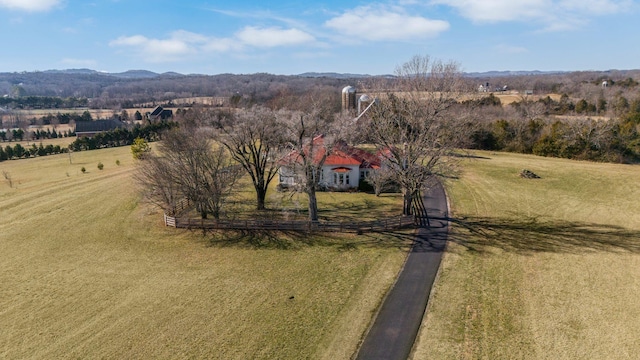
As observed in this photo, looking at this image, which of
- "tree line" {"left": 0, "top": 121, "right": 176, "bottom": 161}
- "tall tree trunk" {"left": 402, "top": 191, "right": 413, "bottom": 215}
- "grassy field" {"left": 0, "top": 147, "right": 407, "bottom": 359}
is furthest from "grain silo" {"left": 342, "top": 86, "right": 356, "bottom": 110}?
"grassy field" {"left": 0, "top": 147, "right": 407, "bottom": 359}

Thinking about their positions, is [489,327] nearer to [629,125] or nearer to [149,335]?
[149,335]

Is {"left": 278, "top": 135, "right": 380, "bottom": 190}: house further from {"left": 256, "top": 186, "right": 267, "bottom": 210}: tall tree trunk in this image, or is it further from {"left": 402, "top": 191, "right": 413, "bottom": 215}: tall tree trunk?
{"left": 402, "top": 191, "right": 413, "bottom": 215}: tall tree trunk

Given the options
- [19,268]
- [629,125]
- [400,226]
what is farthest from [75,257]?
[629,125]

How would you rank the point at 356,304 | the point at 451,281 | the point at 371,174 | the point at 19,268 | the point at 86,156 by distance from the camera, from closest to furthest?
the point at 356,304 < the point at 451,281 < the point at 19,268 < the point at 371,174 < the point at 86,156

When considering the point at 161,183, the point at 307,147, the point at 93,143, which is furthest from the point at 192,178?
the point at 93,143

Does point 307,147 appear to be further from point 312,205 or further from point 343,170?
point 343,170

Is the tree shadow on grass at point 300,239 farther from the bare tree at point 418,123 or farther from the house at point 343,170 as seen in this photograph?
the house at point 343,170

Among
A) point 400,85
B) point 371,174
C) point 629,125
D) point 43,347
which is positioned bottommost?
point 43,347

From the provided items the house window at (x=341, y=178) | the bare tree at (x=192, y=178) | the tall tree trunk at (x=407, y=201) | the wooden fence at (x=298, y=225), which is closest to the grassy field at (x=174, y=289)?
the wooden fence at (x=298, y=225)

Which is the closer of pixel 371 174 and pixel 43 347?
pixel 43 347
